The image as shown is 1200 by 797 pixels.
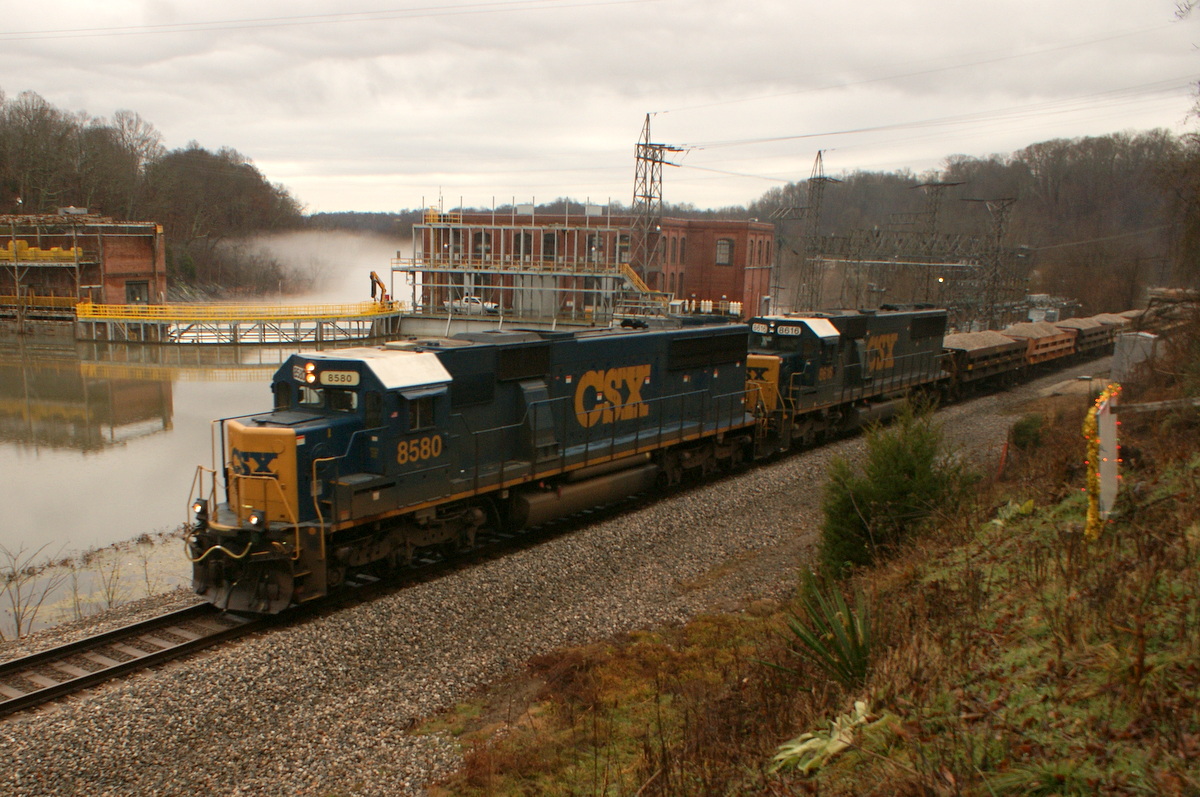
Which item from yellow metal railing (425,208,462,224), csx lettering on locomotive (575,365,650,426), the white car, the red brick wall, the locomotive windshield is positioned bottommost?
csx lettering on locomotive (575,365,650,426)

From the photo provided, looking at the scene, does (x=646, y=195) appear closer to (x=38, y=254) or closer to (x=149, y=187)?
(x=38, y=254)

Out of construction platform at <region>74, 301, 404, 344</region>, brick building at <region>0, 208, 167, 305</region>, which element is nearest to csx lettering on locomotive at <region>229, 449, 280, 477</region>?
construction platform at <region>74, 301, 404, 344</region>

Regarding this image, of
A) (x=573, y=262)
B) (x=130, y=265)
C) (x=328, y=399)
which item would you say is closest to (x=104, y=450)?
(x=328, y=399)

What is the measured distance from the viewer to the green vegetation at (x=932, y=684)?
14.1ft

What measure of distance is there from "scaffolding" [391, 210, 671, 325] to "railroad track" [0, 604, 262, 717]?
38.0m

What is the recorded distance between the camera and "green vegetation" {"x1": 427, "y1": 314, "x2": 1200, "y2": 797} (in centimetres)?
429

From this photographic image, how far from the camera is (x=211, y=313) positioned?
4831cm

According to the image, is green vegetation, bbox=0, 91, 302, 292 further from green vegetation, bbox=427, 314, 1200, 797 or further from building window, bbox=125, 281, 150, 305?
green vegetation, bbox=427, 314, 1200, 797

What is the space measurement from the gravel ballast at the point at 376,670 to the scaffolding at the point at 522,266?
35167mm

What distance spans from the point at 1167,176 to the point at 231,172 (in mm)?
85476

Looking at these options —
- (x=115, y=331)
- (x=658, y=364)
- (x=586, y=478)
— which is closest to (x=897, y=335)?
(x=658, y=364)

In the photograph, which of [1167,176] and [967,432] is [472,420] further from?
[1167,176]

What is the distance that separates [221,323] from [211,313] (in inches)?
73.9

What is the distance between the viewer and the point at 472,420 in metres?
12.8
